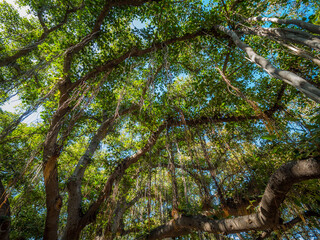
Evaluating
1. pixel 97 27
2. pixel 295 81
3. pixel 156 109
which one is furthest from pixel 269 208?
pixel 97 27

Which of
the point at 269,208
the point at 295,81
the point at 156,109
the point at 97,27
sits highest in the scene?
the point at 97,27

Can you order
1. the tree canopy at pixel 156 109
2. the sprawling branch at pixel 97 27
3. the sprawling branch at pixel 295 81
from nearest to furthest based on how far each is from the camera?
the sprawling branch at pixel 295 81
the tree canopy at pixel 156 109
the sprawling branch at pixel 97 27

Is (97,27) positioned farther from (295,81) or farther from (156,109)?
(295,81)

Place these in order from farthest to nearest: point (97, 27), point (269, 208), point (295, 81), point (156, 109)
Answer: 1. point (156, 109)
2. point (97, 27)
3. point (269, 208)
4. point (295, 81)

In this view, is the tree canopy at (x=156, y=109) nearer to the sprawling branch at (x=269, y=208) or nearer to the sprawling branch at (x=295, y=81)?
the sprawling branch at (x=269, y=208)

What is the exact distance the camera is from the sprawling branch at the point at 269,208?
89 centimetres

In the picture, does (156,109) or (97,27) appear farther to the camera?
(156,109)

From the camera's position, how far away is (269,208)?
44.4 inches

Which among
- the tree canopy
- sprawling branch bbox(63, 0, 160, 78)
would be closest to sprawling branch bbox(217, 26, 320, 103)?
the tree canopy

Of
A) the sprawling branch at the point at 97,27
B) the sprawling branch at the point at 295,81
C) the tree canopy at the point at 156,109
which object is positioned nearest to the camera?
the sprawling branch at the point at 295,81

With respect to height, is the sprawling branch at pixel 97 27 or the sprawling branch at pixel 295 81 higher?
Result: the sprawling branch at pixel 97 27

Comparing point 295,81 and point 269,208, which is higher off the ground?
point 295,81

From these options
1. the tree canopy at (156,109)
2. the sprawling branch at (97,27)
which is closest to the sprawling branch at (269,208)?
the tree canopy at (156,109)

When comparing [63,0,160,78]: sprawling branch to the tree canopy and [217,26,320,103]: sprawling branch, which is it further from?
[217,26,320,103]: sprawling branch
